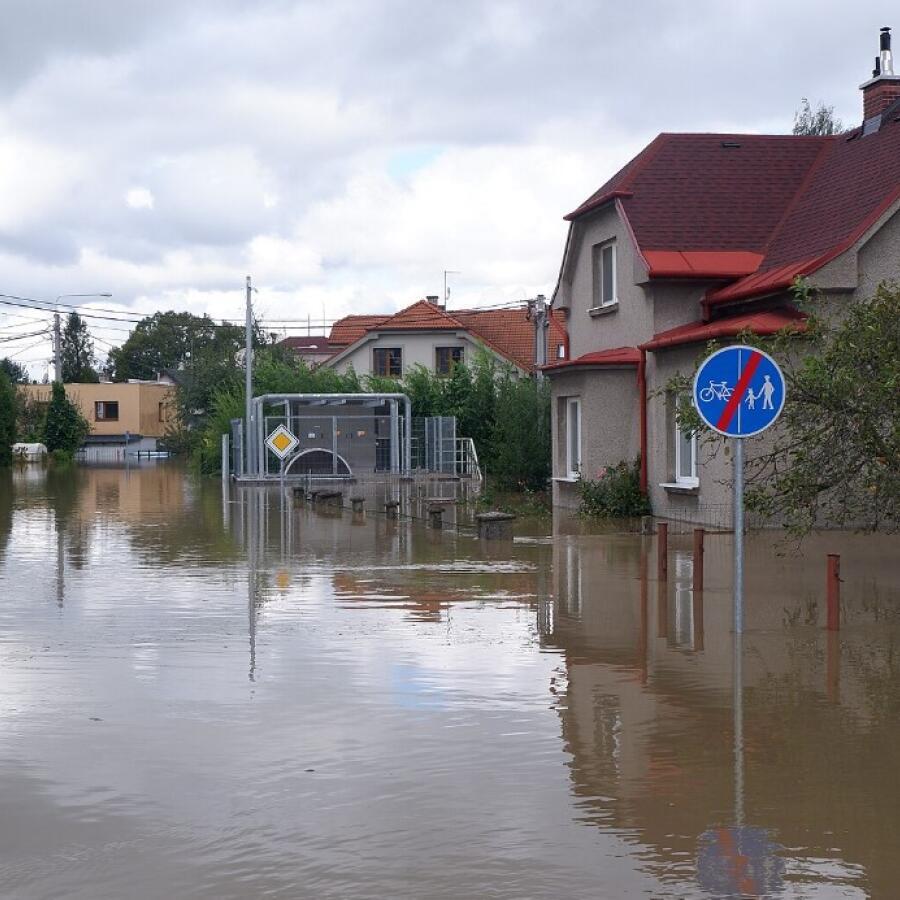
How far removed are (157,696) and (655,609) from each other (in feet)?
19.6

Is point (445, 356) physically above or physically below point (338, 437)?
above

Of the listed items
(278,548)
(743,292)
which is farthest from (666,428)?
(278,548)

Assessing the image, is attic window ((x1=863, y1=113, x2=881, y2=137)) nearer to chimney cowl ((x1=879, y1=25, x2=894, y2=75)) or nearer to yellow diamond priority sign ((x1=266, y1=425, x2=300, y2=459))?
chimney cowl ((x1=879, y1=25, x2=894, y2=75))

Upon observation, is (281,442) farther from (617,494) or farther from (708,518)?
(708,518)

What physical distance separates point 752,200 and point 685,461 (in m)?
5.63

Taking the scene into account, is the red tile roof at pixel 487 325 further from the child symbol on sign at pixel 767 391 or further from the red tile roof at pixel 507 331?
the child symbol on sign at pixel 767 391

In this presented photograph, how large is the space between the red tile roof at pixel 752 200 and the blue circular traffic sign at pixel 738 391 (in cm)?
1197

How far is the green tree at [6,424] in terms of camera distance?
71750 millimetres

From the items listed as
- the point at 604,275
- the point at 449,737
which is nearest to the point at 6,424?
the point at 604,275

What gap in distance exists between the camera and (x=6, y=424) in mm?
72312

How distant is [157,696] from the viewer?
1019 cm

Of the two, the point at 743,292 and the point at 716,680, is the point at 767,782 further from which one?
the point at 743,292

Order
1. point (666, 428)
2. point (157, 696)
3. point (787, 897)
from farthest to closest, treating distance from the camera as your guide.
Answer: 1. point (666, 428)
2. point (157, 696)
3. point (787, 897)

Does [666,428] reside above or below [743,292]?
below
